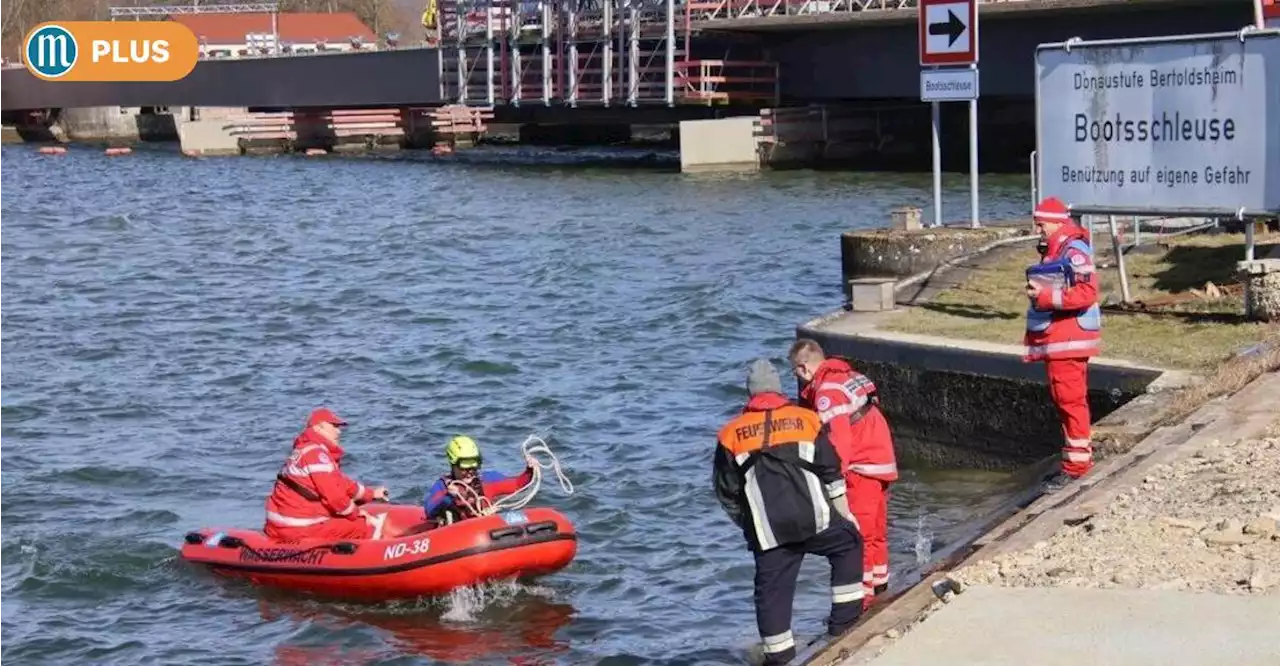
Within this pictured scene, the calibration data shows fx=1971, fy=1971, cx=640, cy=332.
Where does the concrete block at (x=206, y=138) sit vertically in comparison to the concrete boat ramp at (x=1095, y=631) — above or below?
above

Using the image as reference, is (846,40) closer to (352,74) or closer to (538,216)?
(538,216)

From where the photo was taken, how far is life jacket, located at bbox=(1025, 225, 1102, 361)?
1219cm

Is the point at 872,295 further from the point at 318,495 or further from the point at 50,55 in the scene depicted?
the point at 50,55

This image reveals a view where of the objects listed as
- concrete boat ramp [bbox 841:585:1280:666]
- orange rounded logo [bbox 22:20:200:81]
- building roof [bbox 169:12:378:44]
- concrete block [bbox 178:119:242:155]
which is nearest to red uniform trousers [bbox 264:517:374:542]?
concrete boat ramp [bbox 841:585:1280:666]

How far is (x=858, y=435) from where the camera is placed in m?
10.5

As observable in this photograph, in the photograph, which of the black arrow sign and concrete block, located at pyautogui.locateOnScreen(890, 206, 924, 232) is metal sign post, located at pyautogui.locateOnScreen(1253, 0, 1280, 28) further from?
concrete block, located at pyautogui.locateOnScreen(890, 206, 924, 232)

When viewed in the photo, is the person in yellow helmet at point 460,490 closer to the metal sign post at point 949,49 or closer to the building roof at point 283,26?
the metal sign post at point 949,49

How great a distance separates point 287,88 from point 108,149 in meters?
8.82

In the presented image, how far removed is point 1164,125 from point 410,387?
9085mm

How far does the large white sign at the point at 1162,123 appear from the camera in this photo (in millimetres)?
16438

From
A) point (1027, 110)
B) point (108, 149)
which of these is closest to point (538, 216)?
point (1027, 110)

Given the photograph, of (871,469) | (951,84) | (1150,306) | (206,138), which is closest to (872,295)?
(1150,306)

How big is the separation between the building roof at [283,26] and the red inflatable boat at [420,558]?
4782 inches

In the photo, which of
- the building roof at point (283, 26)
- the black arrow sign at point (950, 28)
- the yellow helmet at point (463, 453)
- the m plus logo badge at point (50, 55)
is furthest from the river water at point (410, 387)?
the building roof at point (283, 26)
